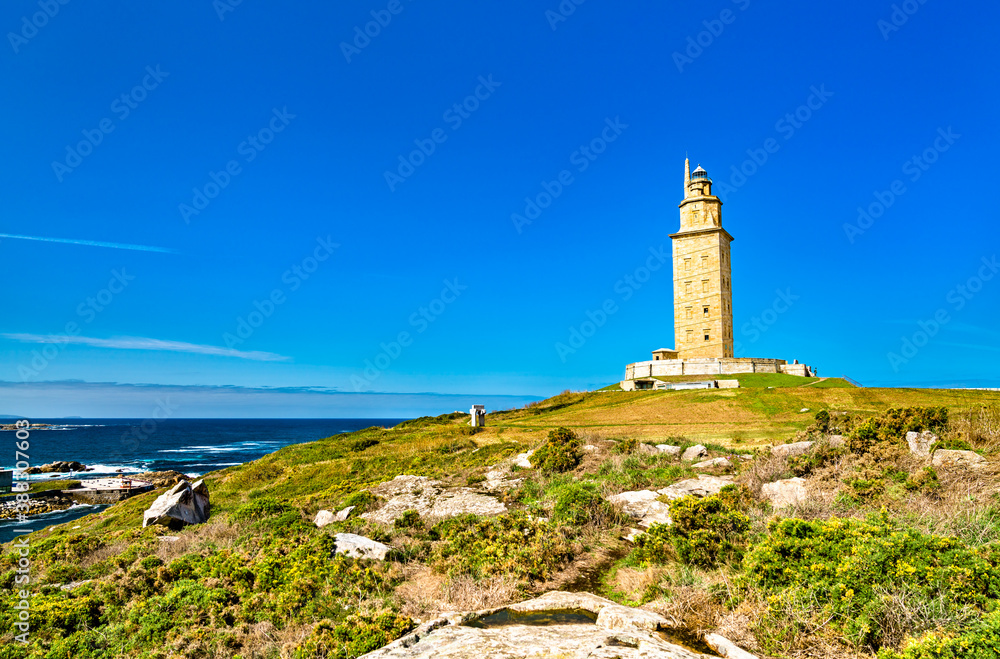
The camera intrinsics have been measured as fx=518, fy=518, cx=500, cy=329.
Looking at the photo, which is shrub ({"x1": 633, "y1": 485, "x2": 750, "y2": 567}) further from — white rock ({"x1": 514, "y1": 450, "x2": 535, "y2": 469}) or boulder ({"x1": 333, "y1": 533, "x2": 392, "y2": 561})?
white rock ({"x1": 514, "y1": 450, "x2": 535, "y2": 469})

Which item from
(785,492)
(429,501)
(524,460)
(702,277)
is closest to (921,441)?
Result: (785,492)

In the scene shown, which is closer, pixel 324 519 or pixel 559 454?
pixel 324 519

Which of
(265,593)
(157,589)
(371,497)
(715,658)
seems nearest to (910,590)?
(715,658)

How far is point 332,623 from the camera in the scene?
21.6 feet

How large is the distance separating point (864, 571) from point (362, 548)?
25.4 feet

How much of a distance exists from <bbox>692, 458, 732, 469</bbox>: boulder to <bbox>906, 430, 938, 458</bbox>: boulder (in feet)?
13.9

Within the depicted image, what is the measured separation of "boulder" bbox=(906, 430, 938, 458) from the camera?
37.5 ft

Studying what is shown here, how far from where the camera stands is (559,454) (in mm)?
17500

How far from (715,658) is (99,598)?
8.87 metres

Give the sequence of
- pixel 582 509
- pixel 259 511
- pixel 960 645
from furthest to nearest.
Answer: pixel 259 511 → pixel 582 509 → pixel 960 645

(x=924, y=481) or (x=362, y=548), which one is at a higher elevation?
(x=924, y=481)

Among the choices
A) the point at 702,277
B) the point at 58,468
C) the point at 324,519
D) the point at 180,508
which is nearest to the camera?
the point at 324,519

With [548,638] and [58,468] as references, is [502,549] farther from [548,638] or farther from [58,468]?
[58,468]

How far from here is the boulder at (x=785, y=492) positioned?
10.3 m
